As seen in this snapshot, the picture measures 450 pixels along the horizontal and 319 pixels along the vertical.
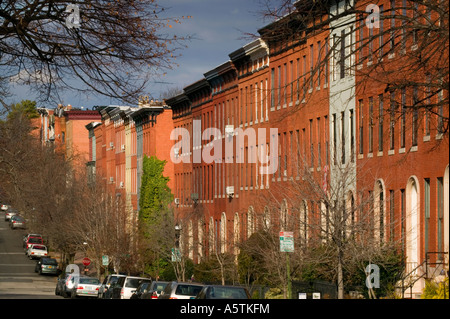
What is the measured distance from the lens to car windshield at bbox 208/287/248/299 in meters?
25.3

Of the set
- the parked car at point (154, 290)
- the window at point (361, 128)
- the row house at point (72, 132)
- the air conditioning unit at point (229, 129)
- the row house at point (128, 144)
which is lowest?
the parked car at point (154, 290)

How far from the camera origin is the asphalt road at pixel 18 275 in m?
61.0

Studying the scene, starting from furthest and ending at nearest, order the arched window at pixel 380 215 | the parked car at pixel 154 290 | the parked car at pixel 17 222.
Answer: the parked car at pixel 17 222 → the parked car at pixel 154 290 → the arched window at pixel 380 215

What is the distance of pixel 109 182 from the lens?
343ft

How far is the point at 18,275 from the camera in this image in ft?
273

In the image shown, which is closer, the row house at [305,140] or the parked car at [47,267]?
the row house at [305,140]

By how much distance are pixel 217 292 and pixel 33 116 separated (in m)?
135

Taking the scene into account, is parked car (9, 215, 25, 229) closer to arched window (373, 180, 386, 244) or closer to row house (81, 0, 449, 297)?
row house (81, 0, 449, 297)

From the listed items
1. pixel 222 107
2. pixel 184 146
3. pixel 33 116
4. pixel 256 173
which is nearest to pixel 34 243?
pixel 184 146

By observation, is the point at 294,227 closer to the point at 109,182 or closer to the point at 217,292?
the point at 217,292

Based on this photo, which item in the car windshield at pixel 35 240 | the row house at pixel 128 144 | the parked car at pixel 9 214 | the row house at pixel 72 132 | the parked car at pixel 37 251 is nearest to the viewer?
the row house at pixel 128 144

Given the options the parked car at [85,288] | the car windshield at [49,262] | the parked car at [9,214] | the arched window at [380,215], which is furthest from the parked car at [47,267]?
the parked car at [9,214]

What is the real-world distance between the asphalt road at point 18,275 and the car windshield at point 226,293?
26.3m

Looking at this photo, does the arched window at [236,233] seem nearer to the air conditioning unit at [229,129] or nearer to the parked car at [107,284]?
the air conditioning unit at [229,129]
